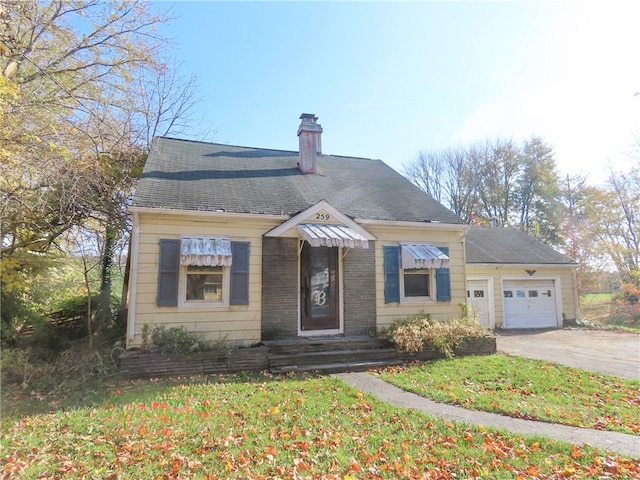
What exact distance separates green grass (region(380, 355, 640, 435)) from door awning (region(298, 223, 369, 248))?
306 centimetres

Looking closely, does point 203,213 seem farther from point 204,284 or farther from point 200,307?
point 200,307

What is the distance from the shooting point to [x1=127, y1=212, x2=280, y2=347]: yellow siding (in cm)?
820

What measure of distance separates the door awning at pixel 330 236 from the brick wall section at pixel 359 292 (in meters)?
0.94

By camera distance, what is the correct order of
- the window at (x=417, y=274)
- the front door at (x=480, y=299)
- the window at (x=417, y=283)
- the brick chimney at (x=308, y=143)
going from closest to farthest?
the window at (x=417, y=274) < the window at (x=417, y=283) < the brick chimney at (x=308, y=143) < the front door at (x=480, y=299)

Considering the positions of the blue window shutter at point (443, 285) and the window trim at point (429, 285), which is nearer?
the window trim at point (429, 285)

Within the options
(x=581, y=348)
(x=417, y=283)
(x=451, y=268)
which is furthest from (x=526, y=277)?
(x=417, y=283)

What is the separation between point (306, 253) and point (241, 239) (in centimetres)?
180

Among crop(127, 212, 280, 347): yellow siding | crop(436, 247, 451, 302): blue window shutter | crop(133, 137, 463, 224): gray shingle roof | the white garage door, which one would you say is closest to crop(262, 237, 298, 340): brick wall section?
crop(127, 212, 280, 347): yellow siding

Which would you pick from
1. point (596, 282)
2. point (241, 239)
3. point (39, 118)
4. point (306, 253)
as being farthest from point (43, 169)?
point (596, 282)

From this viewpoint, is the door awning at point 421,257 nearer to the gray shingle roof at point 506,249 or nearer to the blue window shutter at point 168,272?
the blue window shutter at point 168,272

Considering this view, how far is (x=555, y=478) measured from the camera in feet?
12.2

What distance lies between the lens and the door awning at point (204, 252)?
8.18 m

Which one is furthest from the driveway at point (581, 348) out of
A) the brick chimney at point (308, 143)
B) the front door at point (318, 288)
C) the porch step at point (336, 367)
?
the brick chimney at point (308, 143)

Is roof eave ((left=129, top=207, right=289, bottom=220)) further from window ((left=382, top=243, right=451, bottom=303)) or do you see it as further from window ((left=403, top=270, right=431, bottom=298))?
window ((left=403, top=270, right=431, bottom=298))
